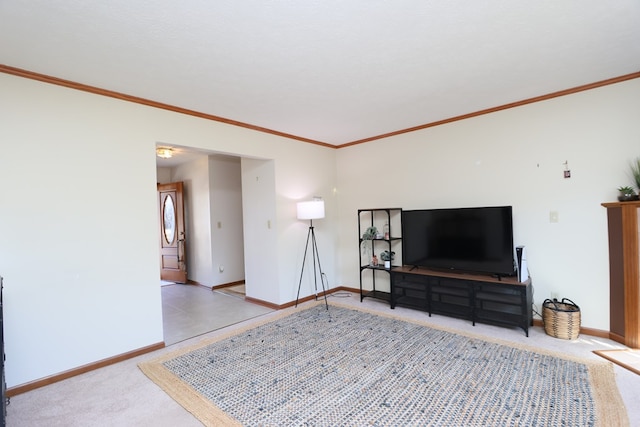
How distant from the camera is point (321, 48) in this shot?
222 cm

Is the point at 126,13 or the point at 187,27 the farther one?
the point at 187,27

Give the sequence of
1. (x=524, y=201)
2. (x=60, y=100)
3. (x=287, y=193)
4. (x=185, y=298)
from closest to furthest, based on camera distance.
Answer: (x=60, y=100) < (x=524, y=201) < (x=287, y=193) < (x=185, y=298)

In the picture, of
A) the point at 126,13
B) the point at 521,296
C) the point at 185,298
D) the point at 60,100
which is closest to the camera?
the point at 126,13

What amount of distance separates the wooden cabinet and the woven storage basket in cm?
32

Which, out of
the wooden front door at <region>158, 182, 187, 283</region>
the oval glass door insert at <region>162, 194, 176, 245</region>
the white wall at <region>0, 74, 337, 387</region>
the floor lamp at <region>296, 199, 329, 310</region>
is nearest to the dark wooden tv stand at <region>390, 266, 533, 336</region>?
the floor lamp at <region>296, 199, 329, 310</region>

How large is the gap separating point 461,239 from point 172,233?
5.58 m

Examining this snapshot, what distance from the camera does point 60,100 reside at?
2.60 metres

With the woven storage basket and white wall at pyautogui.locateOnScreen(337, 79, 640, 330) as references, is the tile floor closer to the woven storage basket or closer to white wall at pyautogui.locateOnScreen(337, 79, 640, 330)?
white wall at pyautogui.locateOnScreen(337, 79, 640, 330)

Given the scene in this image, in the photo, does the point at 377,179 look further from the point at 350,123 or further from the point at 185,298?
the point at 185,298

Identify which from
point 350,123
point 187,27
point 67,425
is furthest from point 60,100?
point 350,123

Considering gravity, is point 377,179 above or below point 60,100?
below

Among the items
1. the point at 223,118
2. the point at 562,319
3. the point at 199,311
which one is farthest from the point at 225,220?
the point at 562,319

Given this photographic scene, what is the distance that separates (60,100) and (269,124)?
2.11 m

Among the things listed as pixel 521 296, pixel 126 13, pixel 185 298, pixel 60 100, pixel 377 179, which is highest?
pixel 126 13
